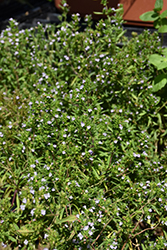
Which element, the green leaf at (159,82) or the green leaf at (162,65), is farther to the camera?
the green leaf at (159,82)

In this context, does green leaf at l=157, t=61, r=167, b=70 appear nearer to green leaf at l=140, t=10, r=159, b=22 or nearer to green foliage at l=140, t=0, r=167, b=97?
green foliage at l=140, t=0, r=167, b=97

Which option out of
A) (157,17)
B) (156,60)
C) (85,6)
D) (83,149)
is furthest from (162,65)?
(85,6)

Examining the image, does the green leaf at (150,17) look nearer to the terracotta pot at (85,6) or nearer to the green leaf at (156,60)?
the green leaf at (156,60)

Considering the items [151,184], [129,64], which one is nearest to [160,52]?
[129,64]

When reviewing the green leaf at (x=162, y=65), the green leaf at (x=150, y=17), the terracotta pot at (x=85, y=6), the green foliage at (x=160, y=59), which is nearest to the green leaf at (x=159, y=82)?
the green foliage at (x=160, y=59)

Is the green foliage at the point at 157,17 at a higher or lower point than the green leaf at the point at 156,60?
higher

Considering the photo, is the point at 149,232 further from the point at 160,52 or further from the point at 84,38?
the point at 84,38
